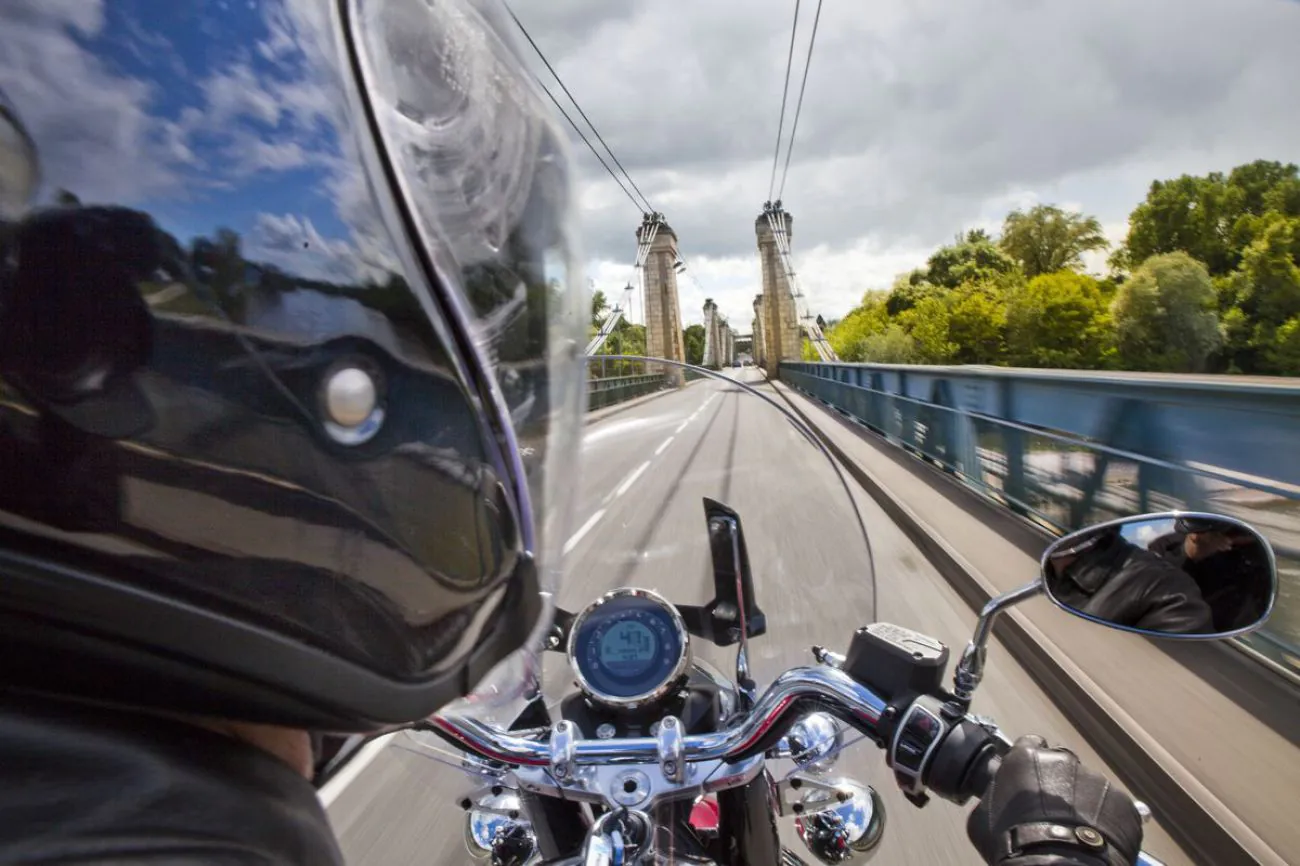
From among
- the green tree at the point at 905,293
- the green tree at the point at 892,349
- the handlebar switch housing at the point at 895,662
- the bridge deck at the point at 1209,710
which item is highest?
the green tree at the point at 905,293

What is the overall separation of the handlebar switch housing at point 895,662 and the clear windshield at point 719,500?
0.31m

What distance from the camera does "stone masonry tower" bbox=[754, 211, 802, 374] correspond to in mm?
60938

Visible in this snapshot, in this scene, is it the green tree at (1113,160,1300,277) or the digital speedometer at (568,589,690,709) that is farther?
the green tree at (1113,160,1300,277)

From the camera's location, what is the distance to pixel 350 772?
127 inches

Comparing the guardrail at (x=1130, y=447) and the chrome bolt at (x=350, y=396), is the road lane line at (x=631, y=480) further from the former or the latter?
the guardrail at (x=1130, y=447)

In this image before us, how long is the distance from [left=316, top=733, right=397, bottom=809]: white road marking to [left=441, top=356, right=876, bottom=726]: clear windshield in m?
1.72

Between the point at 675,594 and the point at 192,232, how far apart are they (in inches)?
51.3

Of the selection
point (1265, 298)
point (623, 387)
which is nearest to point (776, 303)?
point (1265, 298)

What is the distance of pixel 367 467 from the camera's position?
726 mm

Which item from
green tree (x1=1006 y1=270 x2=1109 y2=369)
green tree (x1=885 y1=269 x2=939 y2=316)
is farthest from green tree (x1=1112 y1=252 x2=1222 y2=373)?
green tree (x1=885 y1=269 x2=939 y2=316)

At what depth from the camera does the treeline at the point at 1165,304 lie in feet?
109

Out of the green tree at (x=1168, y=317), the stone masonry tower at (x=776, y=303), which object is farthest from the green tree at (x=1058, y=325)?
the stone masonry tower at (x=776, y=303)

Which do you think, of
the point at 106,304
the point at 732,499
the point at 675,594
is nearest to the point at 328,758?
the point at 106,304

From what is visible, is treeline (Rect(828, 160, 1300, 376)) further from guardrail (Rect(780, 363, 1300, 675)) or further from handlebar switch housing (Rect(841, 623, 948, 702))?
handlebar switch housing (Rect(841, 623, 948, 702))
